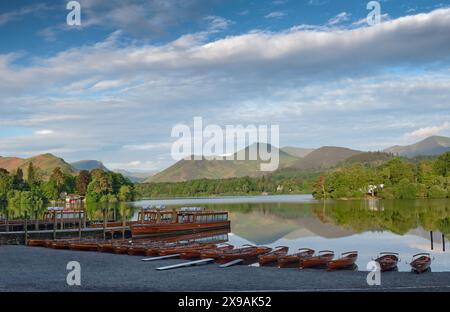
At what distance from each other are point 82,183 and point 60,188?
8.10 meters

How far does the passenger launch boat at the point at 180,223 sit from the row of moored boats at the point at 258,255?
59.2 feet

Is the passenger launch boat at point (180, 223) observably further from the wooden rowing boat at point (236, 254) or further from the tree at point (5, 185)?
the tree at point (5, 185)

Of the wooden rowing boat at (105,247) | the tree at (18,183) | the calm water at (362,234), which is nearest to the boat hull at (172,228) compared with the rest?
the calm water at (362,234)

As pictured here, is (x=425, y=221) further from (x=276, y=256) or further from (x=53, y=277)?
(x=53, y=277)

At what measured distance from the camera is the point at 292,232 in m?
68.7

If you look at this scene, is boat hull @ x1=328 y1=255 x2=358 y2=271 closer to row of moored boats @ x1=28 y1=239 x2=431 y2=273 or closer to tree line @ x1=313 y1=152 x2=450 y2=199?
row of moored boats @ x1=28 y1=239 x2=431 y2=273

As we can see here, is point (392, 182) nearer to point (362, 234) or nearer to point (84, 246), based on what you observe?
point (362, 234)

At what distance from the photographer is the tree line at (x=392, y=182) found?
146250 mm

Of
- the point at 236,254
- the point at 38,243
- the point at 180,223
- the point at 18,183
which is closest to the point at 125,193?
the point at 18,183

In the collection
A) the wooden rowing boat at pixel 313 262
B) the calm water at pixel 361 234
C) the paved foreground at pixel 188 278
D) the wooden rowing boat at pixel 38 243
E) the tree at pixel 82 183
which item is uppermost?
the tree at pixel 82 183

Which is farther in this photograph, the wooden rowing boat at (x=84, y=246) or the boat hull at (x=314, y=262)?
the wooden rowing boat at (x=84, y=246)

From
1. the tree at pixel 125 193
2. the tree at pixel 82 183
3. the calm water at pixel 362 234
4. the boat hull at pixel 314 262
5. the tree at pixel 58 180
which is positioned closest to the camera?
the boat hull at pixel 314 262

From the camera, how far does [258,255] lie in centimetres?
3738
